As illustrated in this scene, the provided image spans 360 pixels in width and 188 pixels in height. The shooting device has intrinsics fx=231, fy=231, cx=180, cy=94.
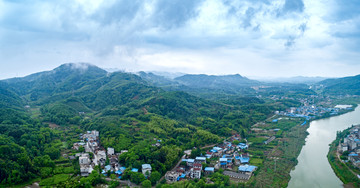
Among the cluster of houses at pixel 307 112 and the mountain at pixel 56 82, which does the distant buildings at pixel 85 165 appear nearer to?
the cluster of houses at pixel 307 112

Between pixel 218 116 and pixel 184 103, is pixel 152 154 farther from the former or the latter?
pixel 184 103

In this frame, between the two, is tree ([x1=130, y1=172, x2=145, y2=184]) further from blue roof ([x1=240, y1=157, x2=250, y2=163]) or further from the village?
blue roof ([x1=240, y1=157, x2=250, y2=163])

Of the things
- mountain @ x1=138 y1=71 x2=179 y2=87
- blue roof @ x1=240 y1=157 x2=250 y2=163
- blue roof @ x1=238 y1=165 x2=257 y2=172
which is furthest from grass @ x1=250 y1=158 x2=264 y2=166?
mountain @ x1=138 y1=71 x2=179 y2=87

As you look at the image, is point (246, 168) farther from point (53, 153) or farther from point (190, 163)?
point (53, 153)

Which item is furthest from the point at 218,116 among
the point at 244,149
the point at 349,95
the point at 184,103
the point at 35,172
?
the point at 349,95

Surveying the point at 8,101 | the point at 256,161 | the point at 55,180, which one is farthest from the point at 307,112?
the point at 8,101
